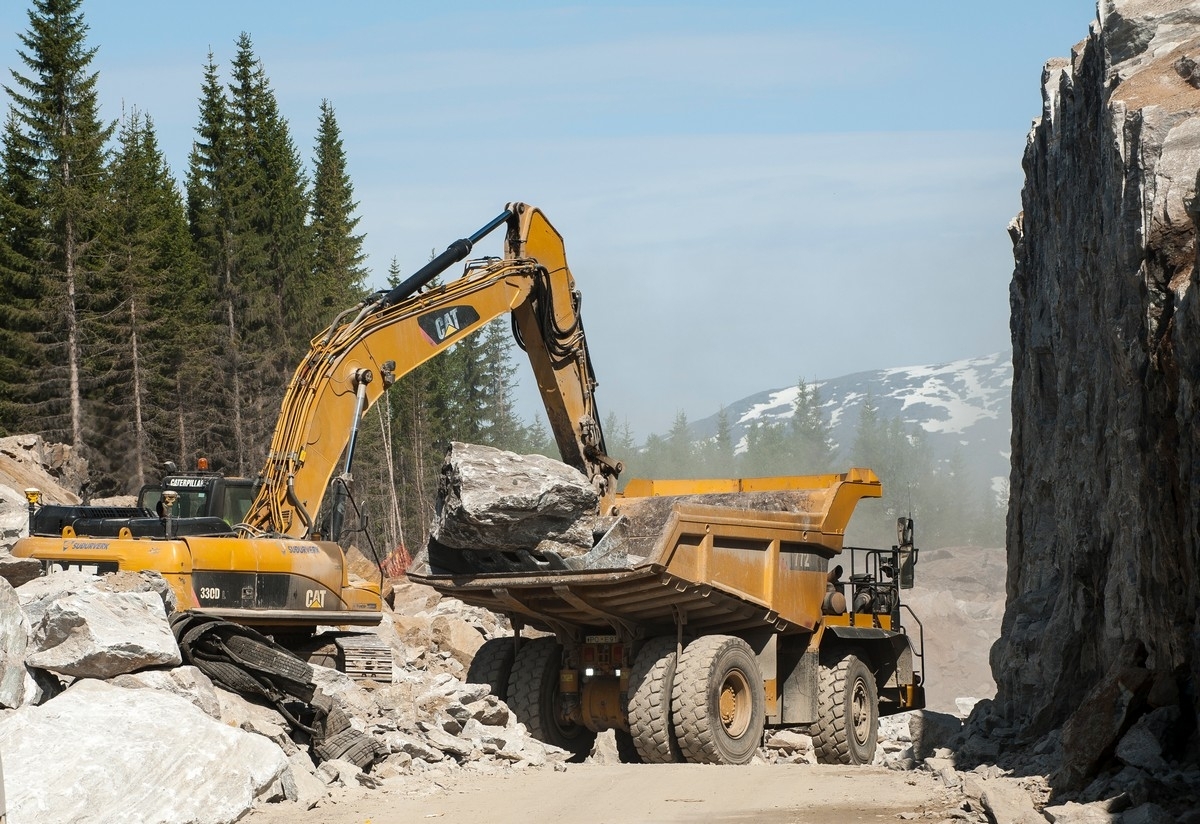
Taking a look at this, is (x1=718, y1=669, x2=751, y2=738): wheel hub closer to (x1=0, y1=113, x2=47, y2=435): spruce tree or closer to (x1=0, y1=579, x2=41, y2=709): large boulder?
(x1=0, y1=579, x2=41, y2=709): large boulder

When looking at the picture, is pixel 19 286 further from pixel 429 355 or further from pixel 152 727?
pixel 152 727

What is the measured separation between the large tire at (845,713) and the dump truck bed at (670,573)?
0.69 metres

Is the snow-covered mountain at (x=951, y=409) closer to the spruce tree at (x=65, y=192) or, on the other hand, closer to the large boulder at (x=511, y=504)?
the spruce tree at (x=65, y=192)

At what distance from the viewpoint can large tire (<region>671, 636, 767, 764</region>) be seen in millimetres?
13477

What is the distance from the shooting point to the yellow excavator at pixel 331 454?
1352 centimetres

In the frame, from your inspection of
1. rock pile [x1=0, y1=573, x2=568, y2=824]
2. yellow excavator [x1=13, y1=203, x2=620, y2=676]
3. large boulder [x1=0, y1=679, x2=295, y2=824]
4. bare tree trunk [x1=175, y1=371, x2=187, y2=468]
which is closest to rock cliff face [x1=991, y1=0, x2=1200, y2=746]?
rock pile [x1=0, y1=573, x2=568, y2=824]

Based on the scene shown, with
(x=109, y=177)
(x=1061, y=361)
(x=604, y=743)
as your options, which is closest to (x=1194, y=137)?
(x=1061, y=361)

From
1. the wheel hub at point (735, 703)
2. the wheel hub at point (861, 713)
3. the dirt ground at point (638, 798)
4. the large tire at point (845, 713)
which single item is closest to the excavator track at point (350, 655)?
the dirt ground at point (638, 798)

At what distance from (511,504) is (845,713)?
4412 millimetres

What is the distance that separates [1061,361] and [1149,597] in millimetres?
4463

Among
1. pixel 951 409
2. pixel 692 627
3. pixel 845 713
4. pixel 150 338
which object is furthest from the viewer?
pixel 951 409

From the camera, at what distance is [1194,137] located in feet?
30.1

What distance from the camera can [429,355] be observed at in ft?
52.1

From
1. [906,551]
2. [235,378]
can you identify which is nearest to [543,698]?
[906,551]
